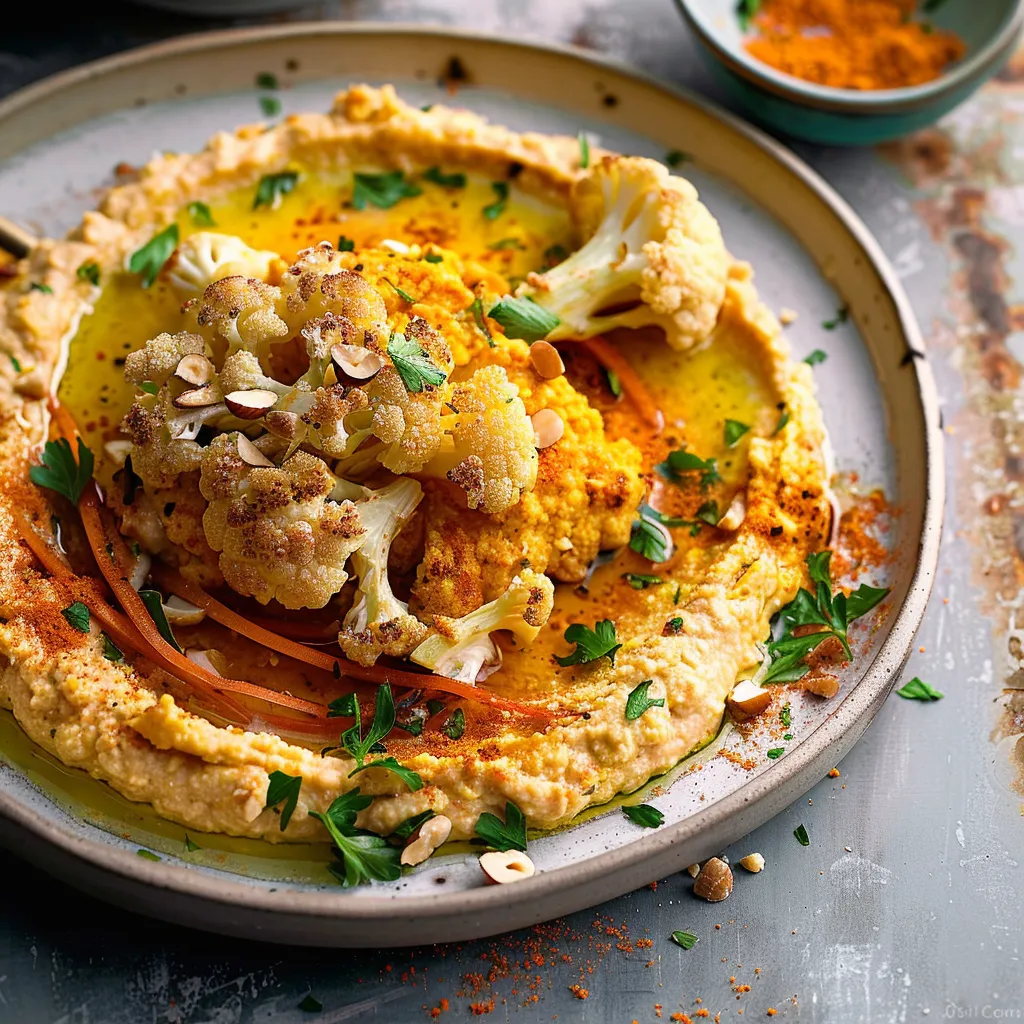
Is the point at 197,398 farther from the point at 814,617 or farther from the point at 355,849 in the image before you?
the point at 814,617

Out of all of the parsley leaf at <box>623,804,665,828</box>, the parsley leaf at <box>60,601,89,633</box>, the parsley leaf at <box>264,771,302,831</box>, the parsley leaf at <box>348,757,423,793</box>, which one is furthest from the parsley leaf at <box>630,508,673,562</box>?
the parsley leaf at <box>60,601,89,633</box>

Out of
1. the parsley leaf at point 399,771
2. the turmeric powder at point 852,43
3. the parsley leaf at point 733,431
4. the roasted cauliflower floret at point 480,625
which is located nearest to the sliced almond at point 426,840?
the parsley leaf at point 399,771

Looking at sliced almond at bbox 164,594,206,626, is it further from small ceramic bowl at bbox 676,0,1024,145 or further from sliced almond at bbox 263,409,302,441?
small ceramic bowl at bbox 676,0,1024,145

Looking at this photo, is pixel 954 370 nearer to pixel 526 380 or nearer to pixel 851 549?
pixel 851 549

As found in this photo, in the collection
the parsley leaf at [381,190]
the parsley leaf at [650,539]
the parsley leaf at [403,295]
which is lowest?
the parsley leaf at [650,539]

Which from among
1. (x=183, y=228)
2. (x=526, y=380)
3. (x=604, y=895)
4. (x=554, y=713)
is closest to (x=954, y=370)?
(x=526, y=380)

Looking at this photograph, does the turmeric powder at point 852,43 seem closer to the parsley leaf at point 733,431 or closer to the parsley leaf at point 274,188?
the parsley leaf at point 733,431
